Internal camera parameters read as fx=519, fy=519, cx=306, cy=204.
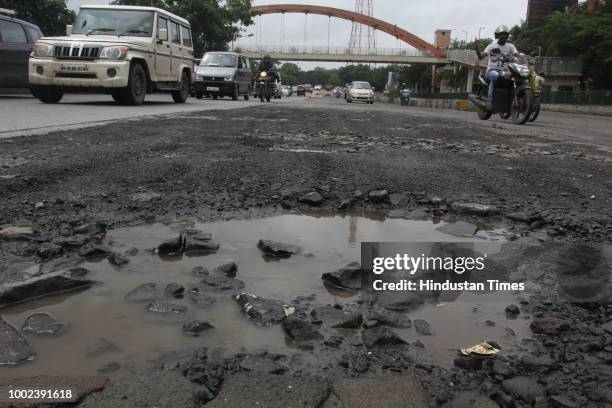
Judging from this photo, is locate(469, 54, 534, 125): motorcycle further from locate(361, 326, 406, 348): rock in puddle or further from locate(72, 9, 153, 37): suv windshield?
locate(361, 326, 406, 348): rock in puddle

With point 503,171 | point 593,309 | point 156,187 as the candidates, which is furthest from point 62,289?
point 503,171

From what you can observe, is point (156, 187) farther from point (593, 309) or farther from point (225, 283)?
point (593, 309)

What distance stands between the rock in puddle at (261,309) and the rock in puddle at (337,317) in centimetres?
11

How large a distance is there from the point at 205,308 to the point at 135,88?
370 inches

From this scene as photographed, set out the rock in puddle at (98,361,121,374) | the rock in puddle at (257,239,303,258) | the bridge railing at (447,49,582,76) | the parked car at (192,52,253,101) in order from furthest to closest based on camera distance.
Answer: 1. the bridge railing at (447,49,582,76)
2. the parked car at (192,52,253,101)
3. the rock in puddle at (257,239,303,258)
4. the rock in puddle at (98,361,121,374)

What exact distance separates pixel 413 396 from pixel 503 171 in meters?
3.18

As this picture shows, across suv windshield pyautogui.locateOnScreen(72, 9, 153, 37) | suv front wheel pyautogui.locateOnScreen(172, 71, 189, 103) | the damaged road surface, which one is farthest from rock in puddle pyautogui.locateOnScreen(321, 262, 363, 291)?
suv front wheel pyautogui.locateOnScreen(172, 71, 189, 103)

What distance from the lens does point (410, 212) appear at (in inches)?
115

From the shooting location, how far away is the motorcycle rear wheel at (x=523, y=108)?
9.05m

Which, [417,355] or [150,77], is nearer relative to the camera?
[417,355]

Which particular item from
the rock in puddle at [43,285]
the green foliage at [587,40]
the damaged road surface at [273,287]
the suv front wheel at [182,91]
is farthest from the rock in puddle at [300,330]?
the green foliage at [587,40]

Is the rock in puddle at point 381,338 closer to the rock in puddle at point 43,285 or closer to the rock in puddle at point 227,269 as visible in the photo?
the rock in puddle at point 227,269

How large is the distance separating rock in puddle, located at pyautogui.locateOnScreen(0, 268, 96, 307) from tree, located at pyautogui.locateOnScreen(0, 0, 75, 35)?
27.2 meters

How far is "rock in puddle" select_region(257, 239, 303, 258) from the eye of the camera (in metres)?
2.16
